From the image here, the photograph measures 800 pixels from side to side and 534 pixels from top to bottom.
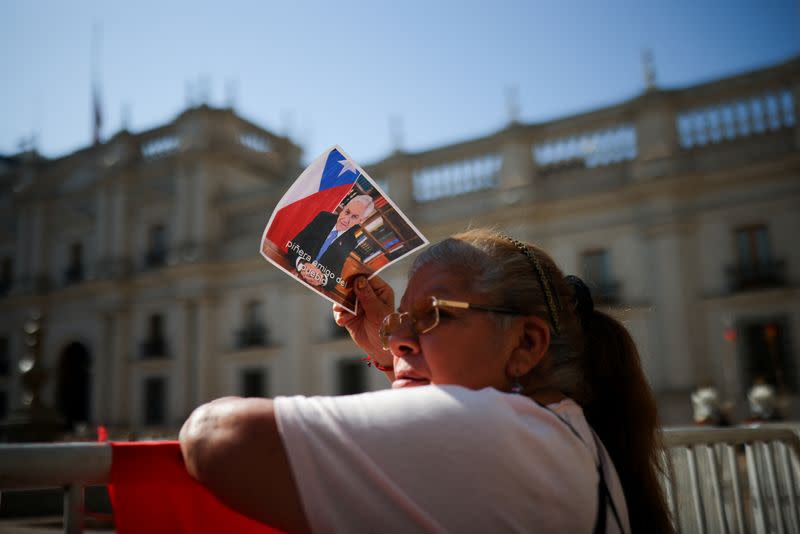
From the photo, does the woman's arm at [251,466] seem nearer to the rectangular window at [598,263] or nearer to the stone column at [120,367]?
the rectangular window at [598,263]

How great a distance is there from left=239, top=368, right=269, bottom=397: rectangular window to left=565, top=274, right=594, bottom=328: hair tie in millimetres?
19927

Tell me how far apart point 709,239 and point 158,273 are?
1840cm

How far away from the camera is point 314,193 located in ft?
5.29

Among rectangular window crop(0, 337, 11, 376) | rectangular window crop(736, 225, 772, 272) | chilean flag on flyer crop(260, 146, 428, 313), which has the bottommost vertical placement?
rectangular window crop(0, 337, 11, 376)

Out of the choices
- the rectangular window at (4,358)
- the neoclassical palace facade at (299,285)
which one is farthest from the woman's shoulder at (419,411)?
the rectangular window at (4,358)

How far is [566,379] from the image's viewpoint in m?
1.35

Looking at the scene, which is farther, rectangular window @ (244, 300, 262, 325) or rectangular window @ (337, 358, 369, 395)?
rectangular window @ (244, 300, 262, 325)

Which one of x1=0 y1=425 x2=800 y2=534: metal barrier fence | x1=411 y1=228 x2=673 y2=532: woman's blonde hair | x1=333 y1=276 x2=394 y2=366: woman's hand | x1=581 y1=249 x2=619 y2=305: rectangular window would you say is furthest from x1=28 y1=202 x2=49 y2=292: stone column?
x1=411 y1=228 x2=673 y2=532: woman's blonde hair

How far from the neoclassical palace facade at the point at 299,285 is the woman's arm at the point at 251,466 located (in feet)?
22.5

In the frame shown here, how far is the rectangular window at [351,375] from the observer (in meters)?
19.2

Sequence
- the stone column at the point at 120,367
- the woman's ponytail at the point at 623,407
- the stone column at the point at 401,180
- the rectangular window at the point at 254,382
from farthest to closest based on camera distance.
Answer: the stone column at the point at 120,367 < the rectangular window at the point at 254,382 < the stone column at the point at 401,180 < the woman's ponytail at the point at 623,407

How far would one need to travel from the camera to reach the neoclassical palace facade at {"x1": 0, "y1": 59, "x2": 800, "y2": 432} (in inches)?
555

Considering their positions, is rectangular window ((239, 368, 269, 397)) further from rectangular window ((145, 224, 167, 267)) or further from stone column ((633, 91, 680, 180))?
stone column ((633, 91, 680, 180))

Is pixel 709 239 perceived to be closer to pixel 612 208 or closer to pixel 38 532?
pixel 612 208
